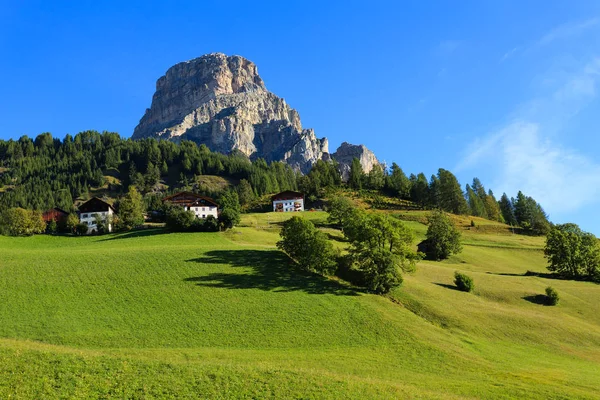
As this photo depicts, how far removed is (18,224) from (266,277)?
78286 mm

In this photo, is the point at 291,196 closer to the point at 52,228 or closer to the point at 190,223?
the point at 190,223

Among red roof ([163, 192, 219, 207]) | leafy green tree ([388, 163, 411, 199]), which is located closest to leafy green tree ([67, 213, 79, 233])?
red roof ([163, 192, 219, 207])

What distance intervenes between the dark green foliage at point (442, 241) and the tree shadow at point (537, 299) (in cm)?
2725

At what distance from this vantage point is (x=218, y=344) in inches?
1296

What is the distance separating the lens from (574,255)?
68.9 meters

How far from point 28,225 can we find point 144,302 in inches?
2907

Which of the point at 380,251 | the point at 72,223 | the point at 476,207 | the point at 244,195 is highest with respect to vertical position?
the point at 244,195

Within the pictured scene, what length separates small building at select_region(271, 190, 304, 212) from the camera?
145875mm

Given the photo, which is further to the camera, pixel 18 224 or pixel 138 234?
pixel 18 224

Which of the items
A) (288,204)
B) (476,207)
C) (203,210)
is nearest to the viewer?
(203,210)

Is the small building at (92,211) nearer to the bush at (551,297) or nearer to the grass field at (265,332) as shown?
the grass field at (265,332)

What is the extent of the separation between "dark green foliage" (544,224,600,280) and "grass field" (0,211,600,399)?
6645 millimetres

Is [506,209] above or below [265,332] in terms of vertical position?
above

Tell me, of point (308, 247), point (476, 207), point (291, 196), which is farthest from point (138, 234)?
point (476, 207)
